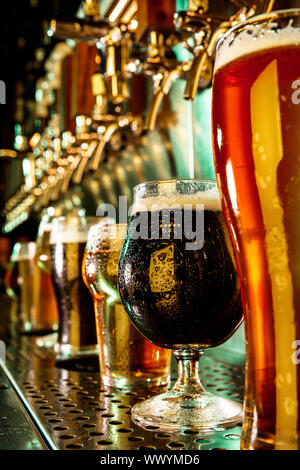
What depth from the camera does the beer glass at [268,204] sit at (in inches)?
20.7

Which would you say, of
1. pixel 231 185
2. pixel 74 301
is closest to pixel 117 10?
pixel 74 301

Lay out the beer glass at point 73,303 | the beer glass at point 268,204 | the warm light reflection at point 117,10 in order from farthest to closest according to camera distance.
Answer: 1. the warm light reflection at point 117,10
2. the beer glass at point 73,303
3. the beer glass at point 268,204

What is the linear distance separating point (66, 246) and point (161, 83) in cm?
45

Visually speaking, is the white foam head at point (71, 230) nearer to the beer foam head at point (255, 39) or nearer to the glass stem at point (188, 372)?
the glass stem at point (188, 372)

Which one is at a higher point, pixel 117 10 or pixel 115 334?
pixel 117 10

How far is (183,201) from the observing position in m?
0.81

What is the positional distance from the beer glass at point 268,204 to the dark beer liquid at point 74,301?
32.9 inches

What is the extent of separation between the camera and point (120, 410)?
83 cm

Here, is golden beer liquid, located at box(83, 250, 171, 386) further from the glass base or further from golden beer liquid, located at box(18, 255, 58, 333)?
golden beer liquid, located at box(18, 255, 58, 333)

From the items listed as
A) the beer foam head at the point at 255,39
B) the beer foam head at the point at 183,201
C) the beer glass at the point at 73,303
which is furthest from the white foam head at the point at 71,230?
the beer foam head at the point at 255,39

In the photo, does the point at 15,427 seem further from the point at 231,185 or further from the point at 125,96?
the point at 125,96

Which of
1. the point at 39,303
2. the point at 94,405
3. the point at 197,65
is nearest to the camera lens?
the point at 94,405

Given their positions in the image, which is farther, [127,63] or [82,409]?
[127,63]

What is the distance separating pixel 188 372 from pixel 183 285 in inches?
5.5
